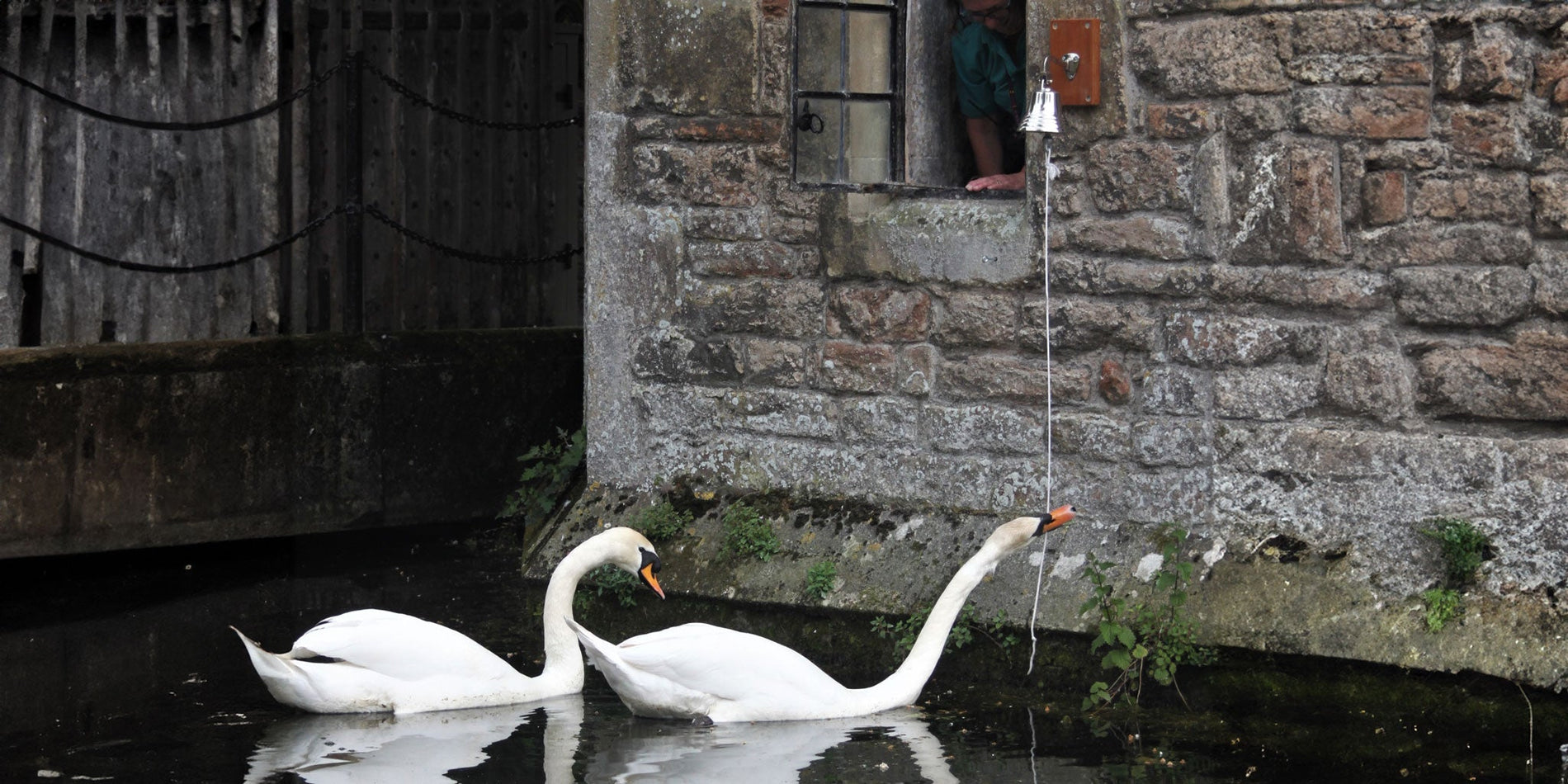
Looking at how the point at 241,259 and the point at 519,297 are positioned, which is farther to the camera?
the point at 519,297

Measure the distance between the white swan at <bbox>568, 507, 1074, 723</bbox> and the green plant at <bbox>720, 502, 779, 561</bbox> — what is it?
53.0 inches

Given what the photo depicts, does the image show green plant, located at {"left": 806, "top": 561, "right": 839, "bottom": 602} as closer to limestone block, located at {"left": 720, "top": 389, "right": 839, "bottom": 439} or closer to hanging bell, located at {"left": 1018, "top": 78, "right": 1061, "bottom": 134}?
limestone block, located at {"left": 720, "top": 389, "right": 839, "bottom": 439}

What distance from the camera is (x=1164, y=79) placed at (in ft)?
22.2

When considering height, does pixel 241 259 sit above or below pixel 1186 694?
above

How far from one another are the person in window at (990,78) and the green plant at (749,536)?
159cm

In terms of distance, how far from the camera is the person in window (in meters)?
7.60

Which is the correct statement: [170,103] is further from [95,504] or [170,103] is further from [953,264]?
[953,264]

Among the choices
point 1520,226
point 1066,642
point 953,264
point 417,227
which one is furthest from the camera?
point 417,227

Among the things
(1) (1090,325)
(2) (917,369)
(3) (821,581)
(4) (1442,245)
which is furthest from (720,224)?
(4) (1442,245)

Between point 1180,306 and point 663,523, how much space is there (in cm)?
240

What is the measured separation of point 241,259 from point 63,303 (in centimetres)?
85

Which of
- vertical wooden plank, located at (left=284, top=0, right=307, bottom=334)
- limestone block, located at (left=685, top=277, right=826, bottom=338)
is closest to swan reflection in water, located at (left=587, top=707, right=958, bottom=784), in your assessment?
limestone block, located at (left=685, top=277, right=826, bottom=338)

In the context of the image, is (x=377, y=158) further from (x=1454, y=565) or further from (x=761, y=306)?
(x=1454, y=565)

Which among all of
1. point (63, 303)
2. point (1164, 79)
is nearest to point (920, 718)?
point (1164, 79)
